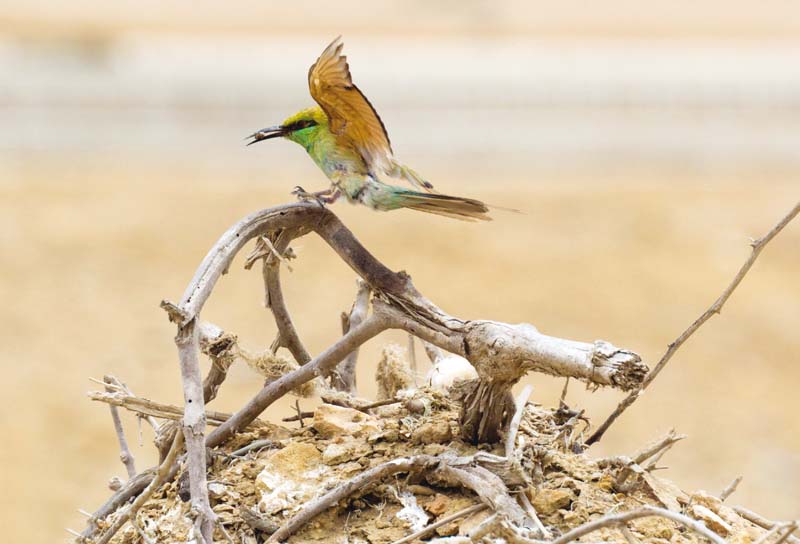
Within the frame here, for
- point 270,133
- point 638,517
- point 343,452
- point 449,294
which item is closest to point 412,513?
point 343,452

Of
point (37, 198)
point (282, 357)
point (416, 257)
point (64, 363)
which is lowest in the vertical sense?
point (282, 357)

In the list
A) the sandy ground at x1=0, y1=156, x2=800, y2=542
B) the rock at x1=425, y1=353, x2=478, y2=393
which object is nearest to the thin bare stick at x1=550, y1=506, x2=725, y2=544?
the rock at x1=425, y1=353, x2=478, y2=393

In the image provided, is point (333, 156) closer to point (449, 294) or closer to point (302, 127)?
point (302, 127)

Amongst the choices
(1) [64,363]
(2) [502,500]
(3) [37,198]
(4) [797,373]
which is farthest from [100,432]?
(2) [502,500]

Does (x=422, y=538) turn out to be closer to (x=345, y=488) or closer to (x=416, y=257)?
(x=345, y=488)

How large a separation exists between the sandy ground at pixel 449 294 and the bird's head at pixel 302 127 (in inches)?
98.9

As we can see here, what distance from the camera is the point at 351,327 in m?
1.32

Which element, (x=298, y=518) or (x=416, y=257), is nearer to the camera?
(x=298, y=518)

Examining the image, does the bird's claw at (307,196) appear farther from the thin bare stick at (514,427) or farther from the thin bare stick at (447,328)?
the thin bare stick at (514,427)

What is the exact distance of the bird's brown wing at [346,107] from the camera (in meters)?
1.11

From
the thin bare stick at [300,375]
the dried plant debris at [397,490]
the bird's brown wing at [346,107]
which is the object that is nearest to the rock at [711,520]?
the dried plant debris at [397,490]

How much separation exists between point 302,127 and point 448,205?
0.26 meters

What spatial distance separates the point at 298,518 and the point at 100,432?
3267 mm

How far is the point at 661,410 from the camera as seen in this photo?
14.4 feet
